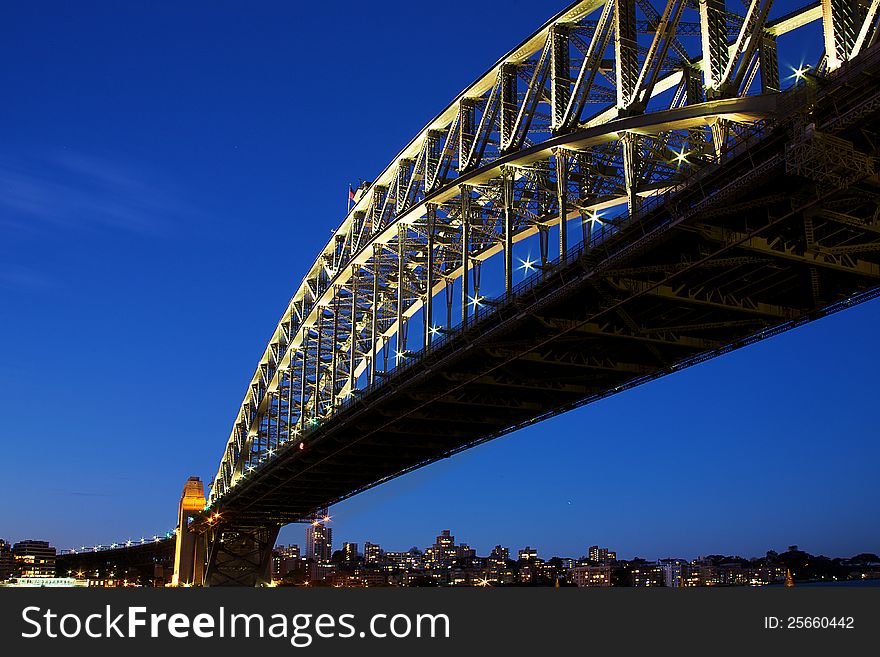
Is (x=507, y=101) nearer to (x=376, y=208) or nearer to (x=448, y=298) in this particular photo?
(x=448, y=298)

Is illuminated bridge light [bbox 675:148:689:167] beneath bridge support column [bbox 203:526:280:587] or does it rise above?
above

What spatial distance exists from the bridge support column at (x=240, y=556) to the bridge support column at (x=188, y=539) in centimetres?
199

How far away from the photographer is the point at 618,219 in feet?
119

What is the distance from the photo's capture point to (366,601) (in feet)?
111

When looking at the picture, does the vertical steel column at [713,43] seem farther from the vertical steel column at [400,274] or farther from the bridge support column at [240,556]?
the bridge support column at [240,556]

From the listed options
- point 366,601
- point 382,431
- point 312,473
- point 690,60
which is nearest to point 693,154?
point 690,60

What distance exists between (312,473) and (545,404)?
1218 inches

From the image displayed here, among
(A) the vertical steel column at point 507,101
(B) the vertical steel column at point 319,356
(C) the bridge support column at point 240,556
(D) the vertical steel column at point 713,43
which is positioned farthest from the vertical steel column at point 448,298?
(C) the bridge support column at point 240,556

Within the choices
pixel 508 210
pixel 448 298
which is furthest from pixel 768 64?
pixel 448 298

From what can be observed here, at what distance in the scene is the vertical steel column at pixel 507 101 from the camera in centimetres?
4628

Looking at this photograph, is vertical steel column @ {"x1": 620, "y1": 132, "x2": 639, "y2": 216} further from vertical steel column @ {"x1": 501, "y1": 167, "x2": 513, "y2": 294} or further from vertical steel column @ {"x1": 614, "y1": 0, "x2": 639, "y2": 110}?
vertical steel column @ {"x1": 501, "y1": 167, "x2": 513, "y2": 294}

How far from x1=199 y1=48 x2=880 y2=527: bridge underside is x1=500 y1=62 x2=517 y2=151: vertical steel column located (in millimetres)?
8089

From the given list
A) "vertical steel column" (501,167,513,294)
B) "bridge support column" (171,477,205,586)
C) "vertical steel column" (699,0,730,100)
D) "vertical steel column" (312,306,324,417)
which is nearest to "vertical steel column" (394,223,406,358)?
"vertical steel column" (501,167,513,294)

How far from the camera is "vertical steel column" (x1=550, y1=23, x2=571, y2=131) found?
4147 centimetres
